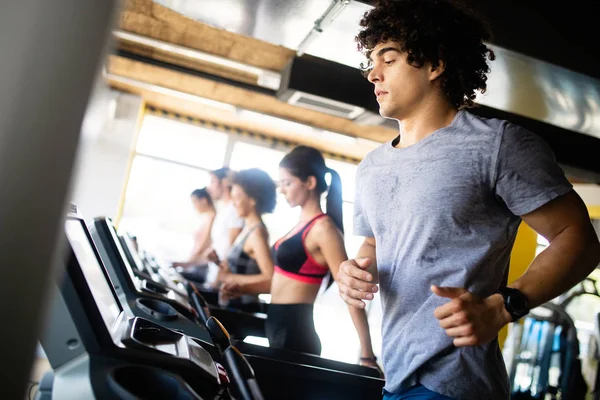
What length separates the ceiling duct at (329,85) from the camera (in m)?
4.83

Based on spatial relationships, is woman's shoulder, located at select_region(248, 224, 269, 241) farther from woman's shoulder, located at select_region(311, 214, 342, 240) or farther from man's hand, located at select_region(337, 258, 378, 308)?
man's hand, located at select_region(337, 258, 378, 308)

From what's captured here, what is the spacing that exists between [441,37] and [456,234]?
59 centimetres

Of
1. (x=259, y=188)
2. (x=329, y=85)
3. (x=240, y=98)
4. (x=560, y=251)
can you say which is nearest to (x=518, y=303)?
(x=560, y=251)

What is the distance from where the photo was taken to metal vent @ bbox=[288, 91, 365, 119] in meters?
4.86

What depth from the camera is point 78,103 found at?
0.80 ft

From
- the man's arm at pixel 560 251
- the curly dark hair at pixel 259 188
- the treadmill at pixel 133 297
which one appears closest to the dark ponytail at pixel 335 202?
the treadmill at pixel 133 297

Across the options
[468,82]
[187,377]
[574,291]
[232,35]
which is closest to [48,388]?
[187,377]

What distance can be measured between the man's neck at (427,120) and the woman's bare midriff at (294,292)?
1.40m

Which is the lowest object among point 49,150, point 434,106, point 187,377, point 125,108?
point 187,377

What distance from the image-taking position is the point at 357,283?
4.00ft

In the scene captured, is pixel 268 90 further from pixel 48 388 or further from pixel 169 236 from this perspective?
pixel 48 388

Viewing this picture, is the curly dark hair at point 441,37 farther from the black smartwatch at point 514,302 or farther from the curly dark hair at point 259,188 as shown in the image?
the curly dark hair at point 259,188

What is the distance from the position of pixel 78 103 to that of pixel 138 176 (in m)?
9.87

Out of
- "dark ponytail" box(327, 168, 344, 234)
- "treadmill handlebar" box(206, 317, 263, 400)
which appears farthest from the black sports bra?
"treadmill handlebar" box(206, 317, 263, 400)
